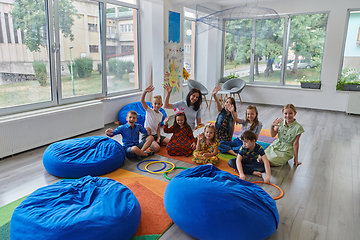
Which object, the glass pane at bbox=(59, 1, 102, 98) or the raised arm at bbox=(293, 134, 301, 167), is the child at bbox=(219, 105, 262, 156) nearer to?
the raised arm at bbox=(293, 134, 301, 167)

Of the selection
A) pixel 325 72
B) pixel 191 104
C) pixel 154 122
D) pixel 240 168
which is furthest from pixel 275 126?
pixel 325 72

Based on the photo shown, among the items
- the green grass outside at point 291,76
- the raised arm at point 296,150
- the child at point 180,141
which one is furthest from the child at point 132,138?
the green grass outside at point 291,76

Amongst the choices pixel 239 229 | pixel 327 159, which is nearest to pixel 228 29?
pixel 327 159

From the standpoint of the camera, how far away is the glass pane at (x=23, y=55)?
13.6ft

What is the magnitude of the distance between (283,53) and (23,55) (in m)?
6.79

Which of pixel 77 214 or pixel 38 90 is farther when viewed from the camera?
pixel 38 90

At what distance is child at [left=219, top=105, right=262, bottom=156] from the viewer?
12.9 feet

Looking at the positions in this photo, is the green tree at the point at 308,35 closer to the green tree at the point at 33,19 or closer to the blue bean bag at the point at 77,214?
the green tree at the point at 33,19

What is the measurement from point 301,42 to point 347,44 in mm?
1142

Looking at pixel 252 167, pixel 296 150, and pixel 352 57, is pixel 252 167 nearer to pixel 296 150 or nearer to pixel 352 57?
pixel 296 150

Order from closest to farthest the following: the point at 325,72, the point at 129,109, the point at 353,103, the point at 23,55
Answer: the point at 23,55, the point at 129,109, the point at 353,103, the point at 325,72

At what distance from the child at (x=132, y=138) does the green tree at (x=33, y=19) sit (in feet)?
6.75

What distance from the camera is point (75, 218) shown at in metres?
2.01

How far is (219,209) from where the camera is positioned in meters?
2.13
